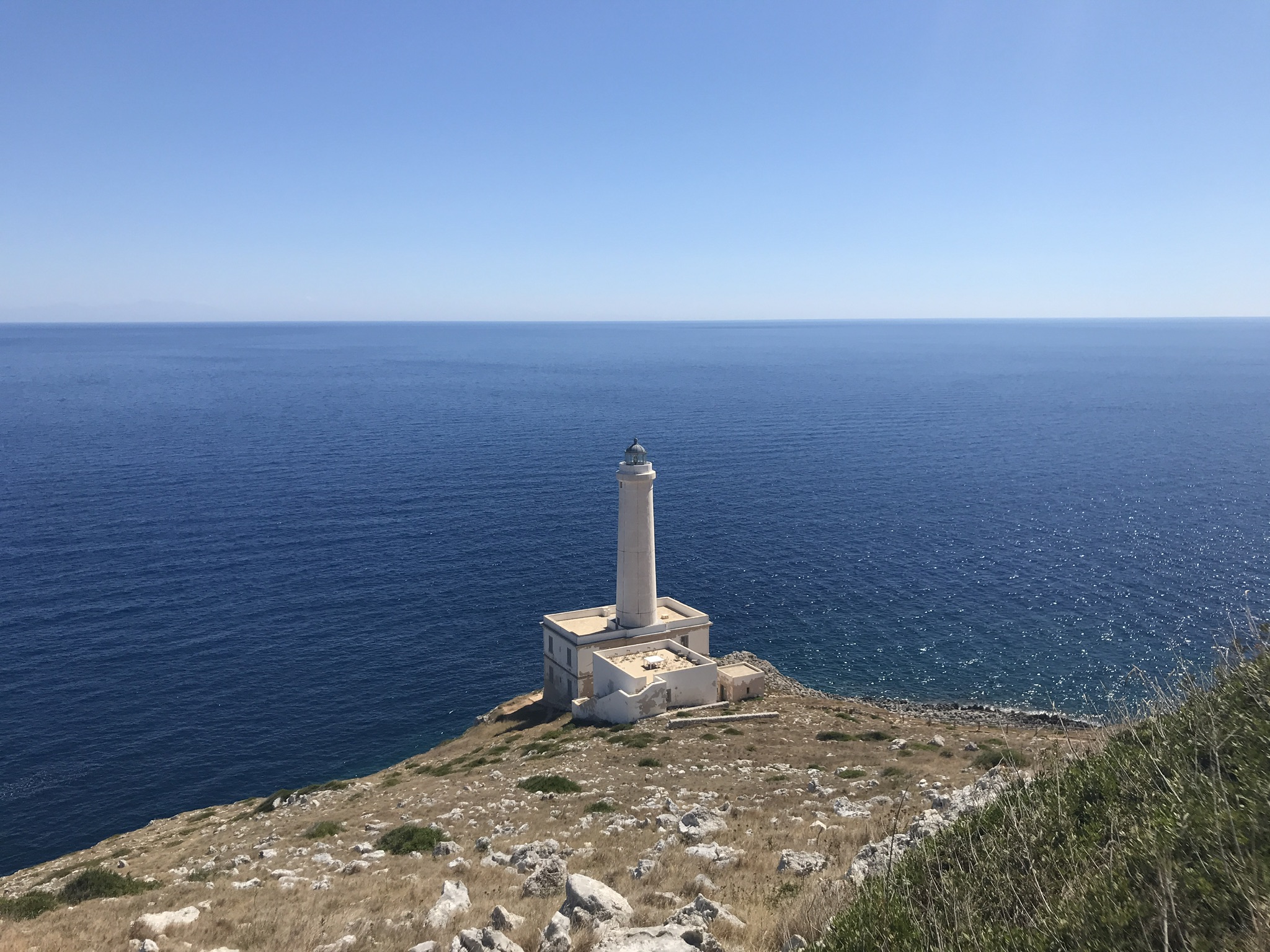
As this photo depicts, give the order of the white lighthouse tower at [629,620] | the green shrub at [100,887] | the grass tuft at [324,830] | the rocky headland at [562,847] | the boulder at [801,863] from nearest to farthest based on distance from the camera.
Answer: the rocky headland at [562,847] < the boulder at [801,863] < the green shrub at [100,887] < the grass tuft at [324,830] < the white lighthouse tower at [629,620]

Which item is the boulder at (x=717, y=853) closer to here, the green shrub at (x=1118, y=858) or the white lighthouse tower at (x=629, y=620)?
the green shrub at (x=1118, y=858)

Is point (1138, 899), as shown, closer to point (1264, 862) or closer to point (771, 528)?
point (1264, 862)

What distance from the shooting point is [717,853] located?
687 inches

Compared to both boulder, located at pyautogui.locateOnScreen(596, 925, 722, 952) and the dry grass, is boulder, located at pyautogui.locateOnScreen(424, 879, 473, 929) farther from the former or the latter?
boulder, located at pyautogui.locateOnScreen(596, 925, 722, 952)

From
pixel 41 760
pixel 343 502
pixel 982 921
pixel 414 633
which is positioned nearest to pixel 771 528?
pixel 414 633

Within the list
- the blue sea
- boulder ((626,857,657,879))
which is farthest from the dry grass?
the blue sea

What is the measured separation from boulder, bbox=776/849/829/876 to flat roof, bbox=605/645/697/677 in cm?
2032

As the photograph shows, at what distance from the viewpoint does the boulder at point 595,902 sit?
508 inches

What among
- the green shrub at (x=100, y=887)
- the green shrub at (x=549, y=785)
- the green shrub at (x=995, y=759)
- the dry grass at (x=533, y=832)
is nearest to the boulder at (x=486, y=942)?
the dry grass at (x=533, y=832)

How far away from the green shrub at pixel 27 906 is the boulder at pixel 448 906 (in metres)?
8.49

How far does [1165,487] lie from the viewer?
86.6 metres

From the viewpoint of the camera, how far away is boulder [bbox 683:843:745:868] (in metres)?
17.0

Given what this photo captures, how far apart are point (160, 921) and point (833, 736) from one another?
22.8 metres

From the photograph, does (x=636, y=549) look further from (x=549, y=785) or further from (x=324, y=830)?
(x=324, y=830)
